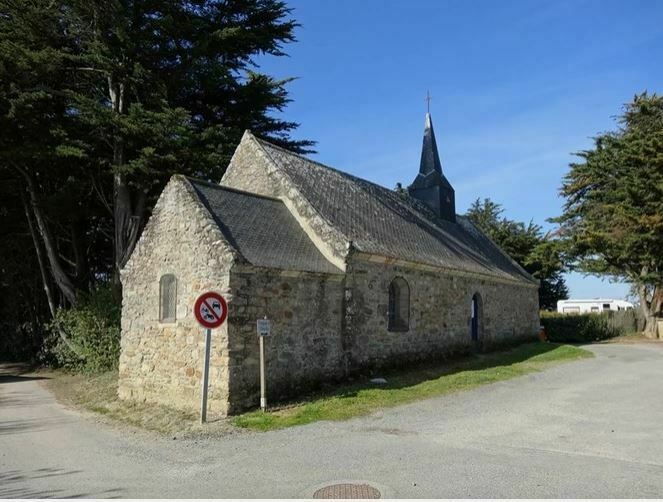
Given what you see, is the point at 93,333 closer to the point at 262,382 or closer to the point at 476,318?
the point at 262,382

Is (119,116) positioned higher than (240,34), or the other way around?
(240,34)

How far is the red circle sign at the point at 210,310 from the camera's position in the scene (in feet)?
30.0

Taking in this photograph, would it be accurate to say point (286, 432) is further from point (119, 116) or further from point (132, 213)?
point (132, 213)

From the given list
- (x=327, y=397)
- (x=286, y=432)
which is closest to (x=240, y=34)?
(x=327, y=397)

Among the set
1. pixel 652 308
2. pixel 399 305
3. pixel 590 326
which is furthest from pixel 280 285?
pixel 652 308

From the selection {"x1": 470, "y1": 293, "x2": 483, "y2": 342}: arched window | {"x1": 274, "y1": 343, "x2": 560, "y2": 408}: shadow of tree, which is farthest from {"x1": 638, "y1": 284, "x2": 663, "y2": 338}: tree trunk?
{"x1": 470, "y1": 293, "x2": 483, "y2": 342}: arched window

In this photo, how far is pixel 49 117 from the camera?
1811cm

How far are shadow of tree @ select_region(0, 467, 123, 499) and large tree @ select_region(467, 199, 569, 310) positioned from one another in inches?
1166

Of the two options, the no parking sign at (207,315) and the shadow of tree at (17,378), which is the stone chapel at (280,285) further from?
the shadow of tree at (17,378)

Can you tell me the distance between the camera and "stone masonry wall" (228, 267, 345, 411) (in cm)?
1029

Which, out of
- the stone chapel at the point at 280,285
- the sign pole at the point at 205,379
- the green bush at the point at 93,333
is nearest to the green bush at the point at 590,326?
the stone chapel at the point at 280,285

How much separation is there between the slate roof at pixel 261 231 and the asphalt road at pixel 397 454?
12.5 ft

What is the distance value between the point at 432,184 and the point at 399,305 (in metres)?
10.6

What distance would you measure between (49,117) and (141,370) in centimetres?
1078
